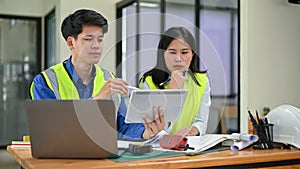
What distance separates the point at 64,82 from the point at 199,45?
1.88ft

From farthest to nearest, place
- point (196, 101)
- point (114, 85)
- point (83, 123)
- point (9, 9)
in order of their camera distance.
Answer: point (9, 9)
point (196, 101)
point (114, 85)
point (83, 123)

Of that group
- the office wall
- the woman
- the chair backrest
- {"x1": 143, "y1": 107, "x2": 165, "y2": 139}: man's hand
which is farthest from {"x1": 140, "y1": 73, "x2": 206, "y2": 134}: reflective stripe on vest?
the chair backrest

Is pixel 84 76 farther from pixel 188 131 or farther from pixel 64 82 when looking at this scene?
pixel 188 131

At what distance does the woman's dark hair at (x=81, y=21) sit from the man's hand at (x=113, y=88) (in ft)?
0.68

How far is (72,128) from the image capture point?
133 centimetres

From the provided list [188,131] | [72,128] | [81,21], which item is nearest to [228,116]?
[188,131]

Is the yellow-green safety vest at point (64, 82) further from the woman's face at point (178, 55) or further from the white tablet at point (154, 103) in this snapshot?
the woman's face at point (178, 55)

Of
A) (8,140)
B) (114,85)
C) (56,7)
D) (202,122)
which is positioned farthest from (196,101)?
(8,140)

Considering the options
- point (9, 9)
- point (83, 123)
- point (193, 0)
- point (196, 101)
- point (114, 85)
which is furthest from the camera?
point (9, 9)

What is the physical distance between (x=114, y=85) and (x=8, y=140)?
5883 mm

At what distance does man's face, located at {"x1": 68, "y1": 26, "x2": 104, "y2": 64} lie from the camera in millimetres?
1538

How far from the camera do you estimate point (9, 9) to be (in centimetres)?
682

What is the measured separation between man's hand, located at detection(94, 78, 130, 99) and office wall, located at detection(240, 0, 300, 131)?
2577 mm

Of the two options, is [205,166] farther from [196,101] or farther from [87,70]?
[87,70]
